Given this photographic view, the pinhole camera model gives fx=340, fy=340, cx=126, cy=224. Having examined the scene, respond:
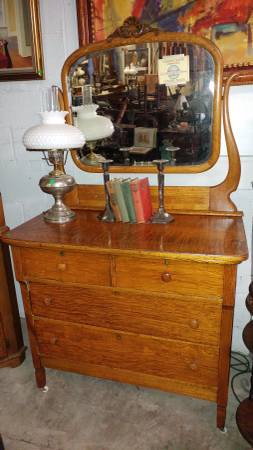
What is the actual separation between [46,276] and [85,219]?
39 centimetres

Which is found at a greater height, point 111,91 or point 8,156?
point 111,91

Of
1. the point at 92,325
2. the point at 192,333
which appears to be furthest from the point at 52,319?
the point at 192,333

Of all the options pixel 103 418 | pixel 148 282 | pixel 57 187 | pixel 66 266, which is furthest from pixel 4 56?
pixel 103 418

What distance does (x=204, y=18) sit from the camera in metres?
1.71

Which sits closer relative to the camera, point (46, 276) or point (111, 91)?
point (46, 276)

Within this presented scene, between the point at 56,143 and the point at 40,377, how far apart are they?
135 centimetres

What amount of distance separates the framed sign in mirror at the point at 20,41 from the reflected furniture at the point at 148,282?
23 cm

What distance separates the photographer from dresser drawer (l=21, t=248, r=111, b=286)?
1.61 m

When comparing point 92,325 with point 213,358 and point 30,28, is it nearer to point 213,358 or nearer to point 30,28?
point 213,358

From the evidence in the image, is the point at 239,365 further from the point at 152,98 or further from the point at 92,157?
the point at 152,98

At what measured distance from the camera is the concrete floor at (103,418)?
171cm

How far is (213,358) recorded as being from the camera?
1.59 meters

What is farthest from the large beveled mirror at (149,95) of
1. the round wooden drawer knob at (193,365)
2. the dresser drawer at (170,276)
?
the round wooden drawer knob at (193,365)

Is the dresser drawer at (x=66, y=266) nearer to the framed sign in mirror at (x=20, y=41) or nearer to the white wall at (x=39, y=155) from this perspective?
the white wall at (x=39, y=155)
